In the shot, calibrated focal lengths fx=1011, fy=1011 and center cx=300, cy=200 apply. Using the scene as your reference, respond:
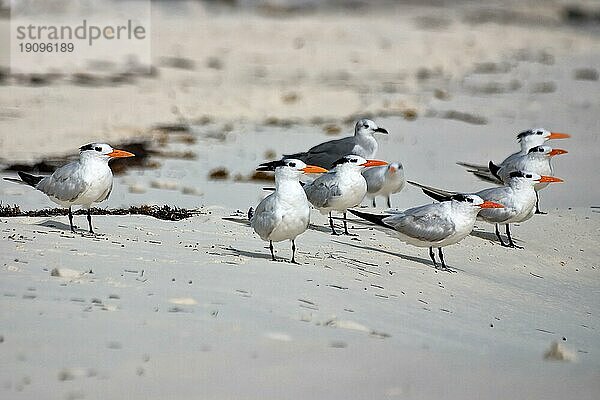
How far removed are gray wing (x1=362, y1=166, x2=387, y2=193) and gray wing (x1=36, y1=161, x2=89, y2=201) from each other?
10.1 ft

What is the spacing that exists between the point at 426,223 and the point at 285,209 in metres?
1.19

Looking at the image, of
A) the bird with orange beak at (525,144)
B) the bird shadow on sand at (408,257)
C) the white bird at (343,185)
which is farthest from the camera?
the bird with orange beak at (525,144)

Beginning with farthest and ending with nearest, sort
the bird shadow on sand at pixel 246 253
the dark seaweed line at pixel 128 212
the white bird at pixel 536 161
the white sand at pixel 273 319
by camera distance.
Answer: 1. the white bird at pixel 536 161
2. the dark seaweed line at pixel 128 212
3. the bird shadow on sand at pixel 246 253
4. the white sand at pixel 273 319

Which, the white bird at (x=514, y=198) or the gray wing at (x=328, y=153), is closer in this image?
the white bird at (x=514, y=198)

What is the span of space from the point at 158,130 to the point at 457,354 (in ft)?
35.6

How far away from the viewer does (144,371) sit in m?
4.25

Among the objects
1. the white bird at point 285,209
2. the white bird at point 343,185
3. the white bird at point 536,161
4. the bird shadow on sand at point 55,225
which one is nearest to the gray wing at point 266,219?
the white bird at point 285,209

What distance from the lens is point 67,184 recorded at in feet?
23.3

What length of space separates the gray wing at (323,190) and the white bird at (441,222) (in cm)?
70

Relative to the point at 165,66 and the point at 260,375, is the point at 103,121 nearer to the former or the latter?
the point at 165,66

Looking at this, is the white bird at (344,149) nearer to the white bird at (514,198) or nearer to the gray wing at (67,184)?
the white bird at (514,198)

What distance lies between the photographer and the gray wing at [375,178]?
9336mm

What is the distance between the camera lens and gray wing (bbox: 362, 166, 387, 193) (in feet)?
30.6

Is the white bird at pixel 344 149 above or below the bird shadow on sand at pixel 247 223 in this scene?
above
